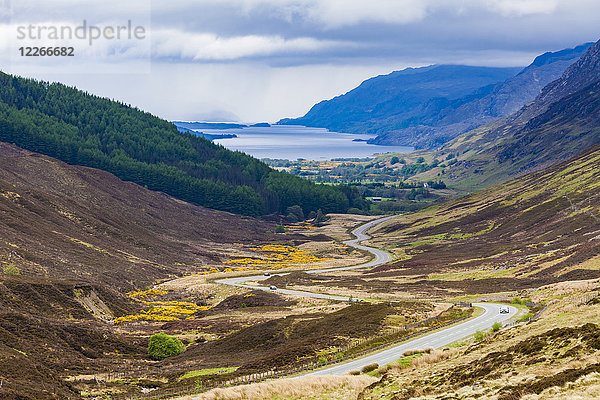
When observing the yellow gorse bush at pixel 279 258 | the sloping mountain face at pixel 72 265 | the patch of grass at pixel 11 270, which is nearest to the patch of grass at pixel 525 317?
the sloping mountain face at pixel 72 265

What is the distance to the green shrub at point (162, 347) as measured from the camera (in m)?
63.6

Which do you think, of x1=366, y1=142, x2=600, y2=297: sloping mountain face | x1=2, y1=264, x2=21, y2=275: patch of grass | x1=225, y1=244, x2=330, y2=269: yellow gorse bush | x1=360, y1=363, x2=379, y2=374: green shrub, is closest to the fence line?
x1=360, y1=363, x2=379, y2=374: green shrub

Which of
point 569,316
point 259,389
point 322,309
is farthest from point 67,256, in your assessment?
point 569,316

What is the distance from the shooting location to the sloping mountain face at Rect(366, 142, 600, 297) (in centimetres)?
9431

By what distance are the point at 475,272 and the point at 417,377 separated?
77.7 metres

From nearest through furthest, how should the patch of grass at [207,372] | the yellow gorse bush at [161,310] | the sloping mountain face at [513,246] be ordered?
the patch of grass at [207,372] < the yellow gorse bush at [161,310] < the sloping mountain face at [513,246]

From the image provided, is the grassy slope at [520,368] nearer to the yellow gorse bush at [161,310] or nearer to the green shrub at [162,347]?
the green shrub at [162,347]

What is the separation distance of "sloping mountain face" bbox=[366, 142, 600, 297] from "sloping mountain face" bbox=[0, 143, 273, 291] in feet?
159

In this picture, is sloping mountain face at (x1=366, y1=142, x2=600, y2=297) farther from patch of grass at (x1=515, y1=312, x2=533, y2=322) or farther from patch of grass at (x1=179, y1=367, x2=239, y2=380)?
patch of grass at (x1=179, y1=367, x2=239, y2=380)

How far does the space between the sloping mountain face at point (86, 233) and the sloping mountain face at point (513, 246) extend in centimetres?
4838

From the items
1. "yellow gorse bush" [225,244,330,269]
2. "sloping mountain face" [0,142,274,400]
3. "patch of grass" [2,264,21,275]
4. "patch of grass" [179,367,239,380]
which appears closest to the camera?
"patch of grass" [179,367,239,380]

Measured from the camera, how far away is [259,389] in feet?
129

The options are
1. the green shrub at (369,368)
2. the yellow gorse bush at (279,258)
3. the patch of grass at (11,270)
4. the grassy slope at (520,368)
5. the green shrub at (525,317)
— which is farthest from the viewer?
the yellow gorse bush at (279,258)

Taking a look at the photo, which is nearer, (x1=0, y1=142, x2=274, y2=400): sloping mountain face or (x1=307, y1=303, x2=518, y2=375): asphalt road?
(x1=307, y1=303, x2=518, y2=375): asphalt road
